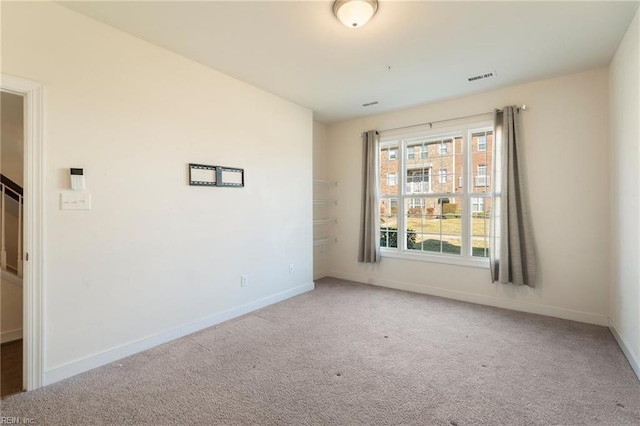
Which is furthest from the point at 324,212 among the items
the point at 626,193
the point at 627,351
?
the point at 627,351

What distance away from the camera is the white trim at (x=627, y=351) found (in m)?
2.25

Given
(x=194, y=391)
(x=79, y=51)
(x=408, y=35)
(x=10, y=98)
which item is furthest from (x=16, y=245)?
(x=408, y=35)

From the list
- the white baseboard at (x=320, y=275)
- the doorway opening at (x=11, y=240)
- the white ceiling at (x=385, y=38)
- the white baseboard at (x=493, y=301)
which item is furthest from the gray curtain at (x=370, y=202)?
the doorway opening at (x=11, y=240)

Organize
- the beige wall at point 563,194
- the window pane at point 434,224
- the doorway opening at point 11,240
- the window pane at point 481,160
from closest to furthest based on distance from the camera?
the doorway opening at point 11,240, the beige wall at point 563,194, the window pane at point 481,160, the window pane at point 434,224

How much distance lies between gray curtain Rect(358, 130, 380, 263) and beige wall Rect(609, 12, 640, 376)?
8.86 feet

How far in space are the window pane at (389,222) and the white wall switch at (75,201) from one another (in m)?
3.88

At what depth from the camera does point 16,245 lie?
337cm

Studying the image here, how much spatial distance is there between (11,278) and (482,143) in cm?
559

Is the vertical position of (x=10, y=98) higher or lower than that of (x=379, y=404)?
higher

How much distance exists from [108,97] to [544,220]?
15.3ft

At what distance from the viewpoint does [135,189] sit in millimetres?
2631

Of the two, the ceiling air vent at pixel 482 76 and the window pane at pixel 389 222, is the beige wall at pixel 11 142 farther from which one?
the ceiling air vent at pixel 482 76

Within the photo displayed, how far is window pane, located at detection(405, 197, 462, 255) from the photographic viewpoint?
4.25m

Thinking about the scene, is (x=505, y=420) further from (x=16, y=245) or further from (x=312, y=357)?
(x=16, y=245)
